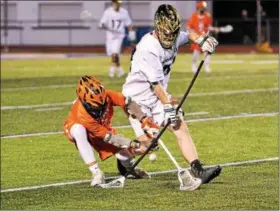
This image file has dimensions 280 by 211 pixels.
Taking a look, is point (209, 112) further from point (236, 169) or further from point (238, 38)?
point (238, 38)

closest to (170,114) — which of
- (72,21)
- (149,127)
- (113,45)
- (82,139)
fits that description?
(149,127)

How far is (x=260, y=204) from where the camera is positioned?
1080 centimetres

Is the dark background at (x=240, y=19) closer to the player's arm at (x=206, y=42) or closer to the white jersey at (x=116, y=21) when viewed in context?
the white jersey at (x=116, y=21)

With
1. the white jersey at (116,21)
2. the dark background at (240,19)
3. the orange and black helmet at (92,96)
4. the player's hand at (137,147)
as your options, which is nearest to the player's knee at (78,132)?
the orange and black helmet at (92,96)

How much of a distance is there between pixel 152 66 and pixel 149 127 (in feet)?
2.02

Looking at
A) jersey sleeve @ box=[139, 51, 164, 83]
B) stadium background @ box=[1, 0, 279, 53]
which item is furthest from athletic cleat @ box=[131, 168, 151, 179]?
stadium background @ box=[1, 0, 279, 53]

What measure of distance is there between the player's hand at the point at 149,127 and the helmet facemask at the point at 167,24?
823 mm

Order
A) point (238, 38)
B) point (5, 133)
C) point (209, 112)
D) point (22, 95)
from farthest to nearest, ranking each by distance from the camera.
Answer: point (238, 38) → point (22, 95) → point (209, 112) → point (5, 133)

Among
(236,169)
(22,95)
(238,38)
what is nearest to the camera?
(236,169)

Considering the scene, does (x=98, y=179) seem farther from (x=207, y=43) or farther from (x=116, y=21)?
(x=116, y=21)

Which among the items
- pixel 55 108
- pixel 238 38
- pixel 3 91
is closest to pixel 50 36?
pixel 238 38

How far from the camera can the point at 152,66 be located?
Answer: 12.0 meters

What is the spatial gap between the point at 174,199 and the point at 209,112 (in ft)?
32.0

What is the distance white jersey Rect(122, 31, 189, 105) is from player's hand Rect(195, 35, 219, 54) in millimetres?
245
